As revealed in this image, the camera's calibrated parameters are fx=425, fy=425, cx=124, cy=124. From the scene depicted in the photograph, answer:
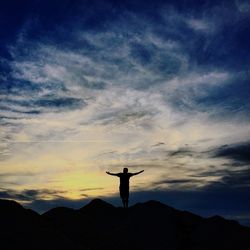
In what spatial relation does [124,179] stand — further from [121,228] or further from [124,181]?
[121,228]

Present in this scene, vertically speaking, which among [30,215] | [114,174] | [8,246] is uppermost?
[114,174]

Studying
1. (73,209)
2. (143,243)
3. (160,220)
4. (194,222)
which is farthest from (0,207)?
(194,222)

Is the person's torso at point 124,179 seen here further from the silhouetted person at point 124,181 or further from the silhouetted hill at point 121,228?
the silhouetted hill at point 121,228

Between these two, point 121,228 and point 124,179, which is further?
point 124,179

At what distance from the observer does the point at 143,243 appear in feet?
69.1

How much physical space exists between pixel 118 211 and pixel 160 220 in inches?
93.0

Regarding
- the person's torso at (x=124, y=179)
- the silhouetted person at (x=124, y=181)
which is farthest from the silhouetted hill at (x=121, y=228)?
the person's torso at (x=124, y=179)

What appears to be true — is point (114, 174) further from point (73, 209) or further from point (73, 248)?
point (73, 248)

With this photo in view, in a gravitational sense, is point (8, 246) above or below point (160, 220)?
below

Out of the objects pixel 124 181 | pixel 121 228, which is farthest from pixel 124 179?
pixel 121 228

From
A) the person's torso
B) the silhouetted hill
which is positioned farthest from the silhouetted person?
the silhouetted hill

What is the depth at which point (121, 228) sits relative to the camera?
21.5 metres

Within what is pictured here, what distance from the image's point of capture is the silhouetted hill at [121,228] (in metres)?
17.7

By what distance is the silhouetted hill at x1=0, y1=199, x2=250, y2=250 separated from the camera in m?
17.7
